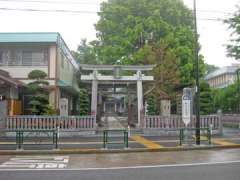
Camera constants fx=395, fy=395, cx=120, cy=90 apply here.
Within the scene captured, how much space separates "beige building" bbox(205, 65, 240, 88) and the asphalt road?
58963 mm

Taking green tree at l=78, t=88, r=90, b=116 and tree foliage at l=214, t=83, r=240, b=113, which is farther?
tree foliage at l=214, t=83, r=240, b=113

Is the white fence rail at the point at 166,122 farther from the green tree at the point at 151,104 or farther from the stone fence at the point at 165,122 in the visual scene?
the green tree at the point at 151,104

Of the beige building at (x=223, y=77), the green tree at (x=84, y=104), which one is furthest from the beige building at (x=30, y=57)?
the beige building at (x=223, y=77)

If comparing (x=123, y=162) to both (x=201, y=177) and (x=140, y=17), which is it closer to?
(x=201, y=177)

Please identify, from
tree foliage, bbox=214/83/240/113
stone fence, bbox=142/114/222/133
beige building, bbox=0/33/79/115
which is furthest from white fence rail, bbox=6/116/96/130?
tree foliage, bbox=214/83/240/113

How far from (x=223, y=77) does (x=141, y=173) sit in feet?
223

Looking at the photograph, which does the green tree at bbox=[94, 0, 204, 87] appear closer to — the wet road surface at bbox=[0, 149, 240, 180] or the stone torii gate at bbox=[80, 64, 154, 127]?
the stone torii gate at bbox=[80, 64, 154, 127]

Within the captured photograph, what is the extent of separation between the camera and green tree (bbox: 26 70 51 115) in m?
26.8

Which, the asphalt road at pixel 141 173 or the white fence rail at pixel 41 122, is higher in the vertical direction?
the white fence rail at pixel 41 122

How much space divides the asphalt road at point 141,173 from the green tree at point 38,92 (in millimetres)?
14650

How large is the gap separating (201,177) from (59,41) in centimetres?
2241

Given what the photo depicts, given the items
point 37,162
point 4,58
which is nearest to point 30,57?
point 4,58

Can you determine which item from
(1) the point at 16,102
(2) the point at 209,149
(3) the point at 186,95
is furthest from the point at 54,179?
(1) the point at 16,102

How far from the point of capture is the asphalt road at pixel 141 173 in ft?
36.0
